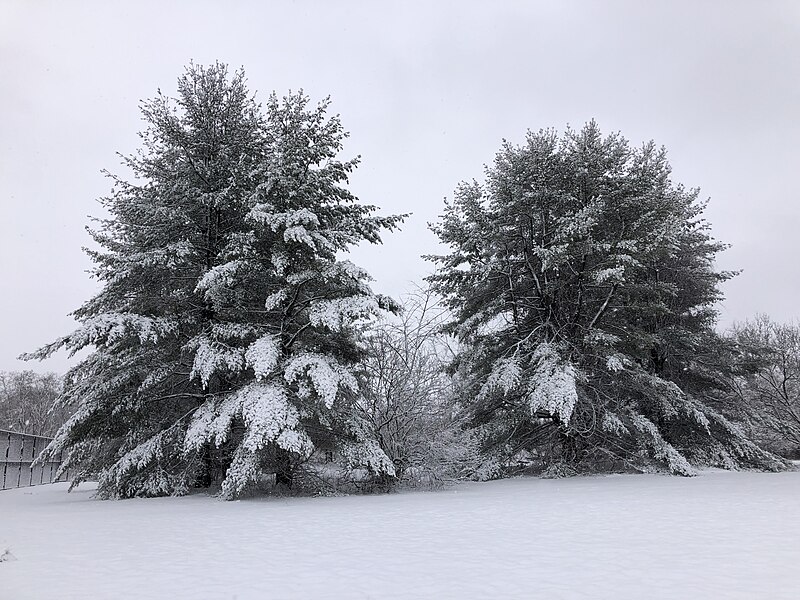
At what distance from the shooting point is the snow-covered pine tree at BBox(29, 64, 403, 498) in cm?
1248

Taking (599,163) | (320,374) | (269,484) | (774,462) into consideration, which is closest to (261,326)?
(320,374)

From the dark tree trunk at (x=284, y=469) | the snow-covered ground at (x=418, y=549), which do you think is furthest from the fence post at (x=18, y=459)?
the snow-covered ground at (x=418, y=549)

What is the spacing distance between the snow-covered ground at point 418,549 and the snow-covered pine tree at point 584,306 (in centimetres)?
655

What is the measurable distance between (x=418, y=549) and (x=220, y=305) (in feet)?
32.5

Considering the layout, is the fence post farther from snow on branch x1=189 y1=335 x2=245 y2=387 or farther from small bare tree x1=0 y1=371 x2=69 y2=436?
small bare tree x1=0 y1=371 x2=69 y2=436

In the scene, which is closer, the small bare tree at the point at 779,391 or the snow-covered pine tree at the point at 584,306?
the snow-covered pine tree at the point at 584,306

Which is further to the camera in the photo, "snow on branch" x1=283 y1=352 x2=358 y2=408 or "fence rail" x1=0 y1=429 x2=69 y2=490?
"fence rail" x1=0 y1=429 x2=69 y2=490

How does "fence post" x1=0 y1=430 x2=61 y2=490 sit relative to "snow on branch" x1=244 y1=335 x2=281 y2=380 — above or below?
below

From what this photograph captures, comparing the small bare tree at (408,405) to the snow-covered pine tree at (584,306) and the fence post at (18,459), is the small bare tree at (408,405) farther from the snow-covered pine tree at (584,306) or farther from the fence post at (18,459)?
the fence post at (18,459)

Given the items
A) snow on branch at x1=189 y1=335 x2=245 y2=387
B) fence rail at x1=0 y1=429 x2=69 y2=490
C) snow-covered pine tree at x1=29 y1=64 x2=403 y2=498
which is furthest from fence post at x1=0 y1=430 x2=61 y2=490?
snow on branch at x1=189 y1=335 x2=245 y2=387

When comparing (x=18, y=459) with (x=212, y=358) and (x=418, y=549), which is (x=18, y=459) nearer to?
(x=212, y=358)

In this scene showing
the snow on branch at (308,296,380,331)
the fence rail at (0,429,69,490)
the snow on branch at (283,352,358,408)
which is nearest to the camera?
the snow on branch at (283,352,358,408)

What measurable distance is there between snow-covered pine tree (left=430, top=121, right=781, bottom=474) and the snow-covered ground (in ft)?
21.5

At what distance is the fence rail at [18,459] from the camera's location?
65.9 feet
